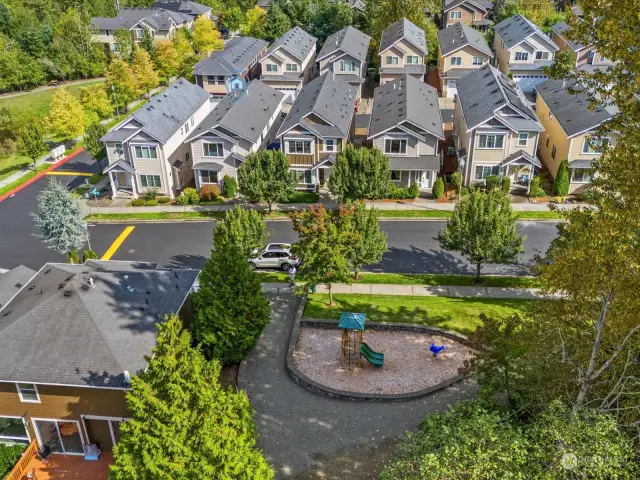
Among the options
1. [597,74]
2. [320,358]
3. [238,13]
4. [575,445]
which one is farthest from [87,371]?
[238,13]

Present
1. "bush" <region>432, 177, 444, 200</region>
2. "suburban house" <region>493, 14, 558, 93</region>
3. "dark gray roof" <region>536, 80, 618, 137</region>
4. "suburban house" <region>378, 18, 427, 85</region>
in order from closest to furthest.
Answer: "dark gray roof" <region>536, 80, 618, 137</region>
"bush" <region>432, 177, 444, 200</region>
"suburban house" <region>493, 14, 558, 93</region>
"suburban house" <region>378, 18, 427, 85</region>

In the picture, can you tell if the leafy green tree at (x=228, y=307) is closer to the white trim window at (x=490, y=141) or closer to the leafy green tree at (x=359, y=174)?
the leafy green tree at (x=359, y=174)

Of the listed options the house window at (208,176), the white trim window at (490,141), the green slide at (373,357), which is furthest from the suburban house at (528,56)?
the green slide at (373,357)

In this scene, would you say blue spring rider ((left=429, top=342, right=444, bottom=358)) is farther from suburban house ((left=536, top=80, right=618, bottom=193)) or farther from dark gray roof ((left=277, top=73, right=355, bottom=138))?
dark gray roof ((left=277, top=73, right=355, bottom=138))

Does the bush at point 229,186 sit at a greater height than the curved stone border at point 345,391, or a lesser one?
greater

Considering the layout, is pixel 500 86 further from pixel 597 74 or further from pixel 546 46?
pixel 597 74

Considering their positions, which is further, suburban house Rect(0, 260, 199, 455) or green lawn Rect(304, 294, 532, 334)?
green lawn Rect(304, 294, 532, 334)

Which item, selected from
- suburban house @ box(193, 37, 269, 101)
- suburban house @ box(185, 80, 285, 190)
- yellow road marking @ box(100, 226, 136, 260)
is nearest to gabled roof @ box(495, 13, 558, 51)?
suburban house @ box(193, 37, 269, 101)
